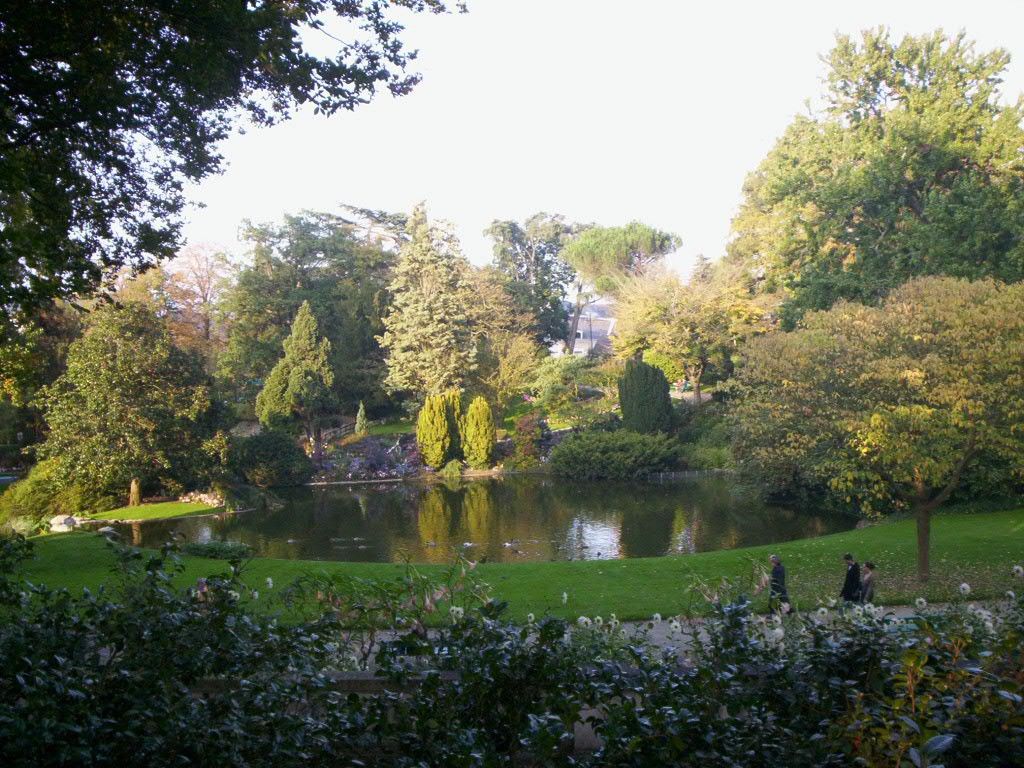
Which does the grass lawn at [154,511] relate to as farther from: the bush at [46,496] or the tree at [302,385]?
the tree at [302,385]

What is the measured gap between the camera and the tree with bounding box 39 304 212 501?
22750mm

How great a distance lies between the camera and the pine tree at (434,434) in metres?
34.0

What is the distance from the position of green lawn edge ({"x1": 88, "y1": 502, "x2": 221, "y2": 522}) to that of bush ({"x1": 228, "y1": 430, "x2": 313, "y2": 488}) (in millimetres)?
3825

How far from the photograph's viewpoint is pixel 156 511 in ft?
78.4

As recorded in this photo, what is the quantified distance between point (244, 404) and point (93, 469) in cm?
1580

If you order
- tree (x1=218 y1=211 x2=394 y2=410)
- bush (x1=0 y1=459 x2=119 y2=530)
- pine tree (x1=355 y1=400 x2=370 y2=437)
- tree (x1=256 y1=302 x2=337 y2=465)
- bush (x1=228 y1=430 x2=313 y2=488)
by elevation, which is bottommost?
bush (x1=0 y1=459 x2=119 y2=530)

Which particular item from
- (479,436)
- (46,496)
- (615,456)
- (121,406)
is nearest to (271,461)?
(121,406)

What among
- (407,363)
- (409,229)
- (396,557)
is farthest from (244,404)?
(396,557)

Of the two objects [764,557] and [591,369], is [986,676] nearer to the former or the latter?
[764,557]

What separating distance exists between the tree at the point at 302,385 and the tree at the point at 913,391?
25004mm

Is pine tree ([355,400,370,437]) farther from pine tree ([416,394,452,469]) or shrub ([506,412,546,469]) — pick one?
shrub ([506,412,546,469])

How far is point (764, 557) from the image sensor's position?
13656 mm

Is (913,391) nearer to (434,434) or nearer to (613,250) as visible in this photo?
(434,434)

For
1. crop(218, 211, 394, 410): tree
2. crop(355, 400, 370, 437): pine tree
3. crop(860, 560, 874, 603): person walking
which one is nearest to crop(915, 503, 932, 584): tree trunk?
crop(860, 560, 874, 603): person walking
